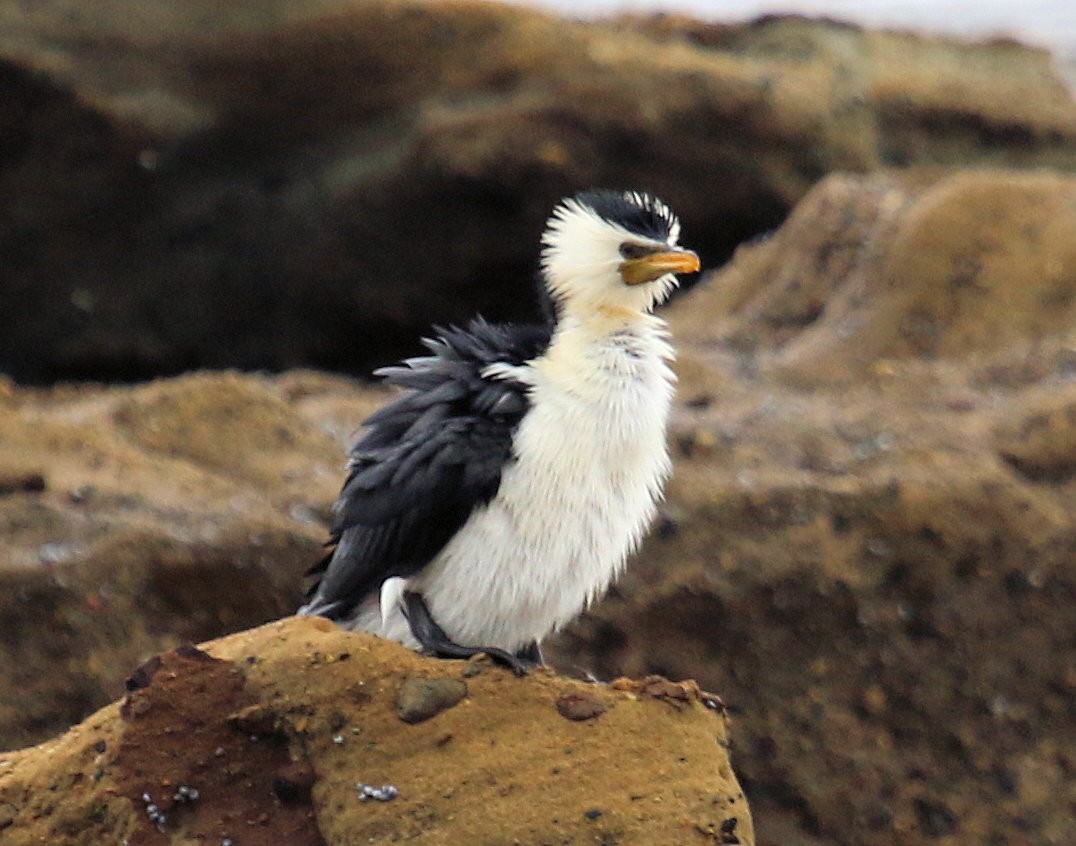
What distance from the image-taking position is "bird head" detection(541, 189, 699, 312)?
5.30 m

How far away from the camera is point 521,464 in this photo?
5.04 metres

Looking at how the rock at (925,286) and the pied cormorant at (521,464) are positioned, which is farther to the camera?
the rock at (925,286)

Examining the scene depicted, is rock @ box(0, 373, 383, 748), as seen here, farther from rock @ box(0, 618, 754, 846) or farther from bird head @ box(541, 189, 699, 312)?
rock @ box(0, 618, 754, 846)

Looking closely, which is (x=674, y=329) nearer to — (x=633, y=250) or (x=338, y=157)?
(x=338, y=157)

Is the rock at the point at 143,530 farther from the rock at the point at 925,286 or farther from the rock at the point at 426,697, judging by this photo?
the rock at the point at 426,697

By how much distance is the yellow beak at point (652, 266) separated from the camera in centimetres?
529

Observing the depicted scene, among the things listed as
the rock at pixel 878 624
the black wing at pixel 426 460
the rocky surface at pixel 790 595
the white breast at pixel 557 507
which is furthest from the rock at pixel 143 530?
the white breast at pixel 557 507

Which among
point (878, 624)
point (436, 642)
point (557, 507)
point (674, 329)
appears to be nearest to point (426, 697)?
point (436, 642)

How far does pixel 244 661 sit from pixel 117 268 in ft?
31.8

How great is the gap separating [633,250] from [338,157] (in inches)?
337

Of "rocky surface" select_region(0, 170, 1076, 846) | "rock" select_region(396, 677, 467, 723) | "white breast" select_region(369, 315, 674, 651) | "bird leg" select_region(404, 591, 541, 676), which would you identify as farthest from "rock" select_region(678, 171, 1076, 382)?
"rock" select_region(396, 677, 467, 723)

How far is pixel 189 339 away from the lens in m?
13.9

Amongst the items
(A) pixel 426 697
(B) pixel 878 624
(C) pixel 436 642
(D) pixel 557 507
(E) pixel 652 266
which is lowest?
(B) pixel 878 624

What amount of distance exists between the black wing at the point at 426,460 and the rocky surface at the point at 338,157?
8110 millimetres
